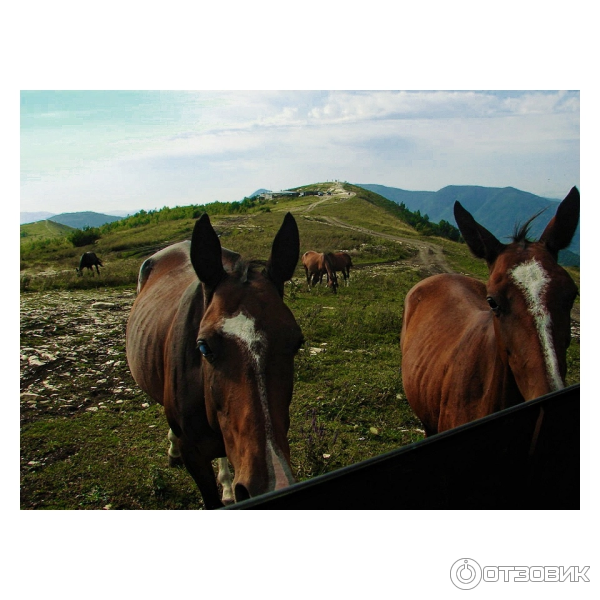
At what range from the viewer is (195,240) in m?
2.10

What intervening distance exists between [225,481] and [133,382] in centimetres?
249

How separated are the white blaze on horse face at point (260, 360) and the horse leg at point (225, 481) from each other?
1807mm

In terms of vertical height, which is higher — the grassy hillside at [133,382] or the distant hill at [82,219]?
the distant hill at [82,219]

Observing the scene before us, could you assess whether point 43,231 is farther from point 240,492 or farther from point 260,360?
point 240,492

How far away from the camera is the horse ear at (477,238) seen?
101 inches

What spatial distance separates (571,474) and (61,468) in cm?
365

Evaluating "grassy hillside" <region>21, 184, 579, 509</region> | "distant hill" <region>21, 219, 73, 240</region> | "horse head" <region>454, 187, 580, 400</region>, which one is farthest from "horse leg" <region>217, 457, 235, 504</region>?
"distant hill" <region>21, 219, 73, 240</region>

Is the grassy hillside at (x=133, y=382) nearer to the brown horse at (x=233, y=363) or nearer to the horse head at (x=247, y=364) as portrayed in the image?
the brown horse at (x=233, y=363)

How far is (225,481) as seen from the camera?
10.7 feet

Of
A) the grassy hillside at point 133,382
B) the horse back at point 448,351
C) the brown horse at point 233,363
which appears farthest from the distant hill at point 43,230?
the horse back at point 448,351

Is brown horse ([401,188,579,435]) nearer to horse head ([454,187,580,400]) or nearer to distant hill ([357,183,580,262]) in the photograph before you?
horse head ([454,187,580,400])
